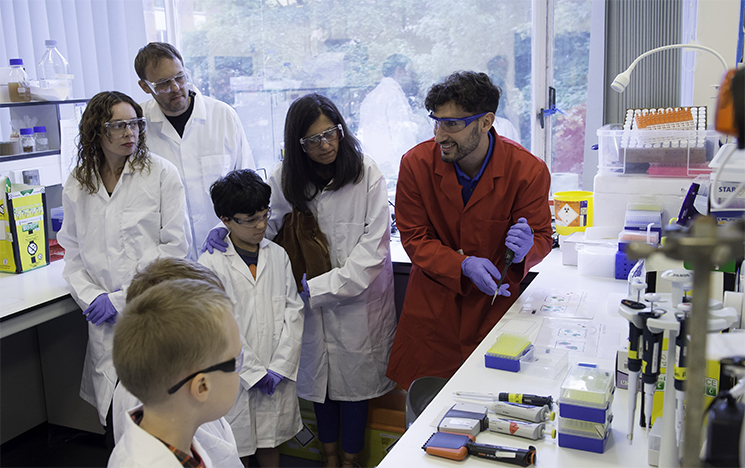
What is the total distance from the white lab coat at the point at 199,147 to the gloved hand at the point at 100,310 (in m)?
0.44

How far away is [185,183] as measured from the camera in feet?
8.14

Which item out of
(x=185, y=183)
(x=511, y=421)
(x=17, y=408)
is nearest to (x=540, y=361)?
(x=511, y=421)

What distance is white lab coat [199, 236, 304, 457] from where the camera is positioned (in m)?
1.98

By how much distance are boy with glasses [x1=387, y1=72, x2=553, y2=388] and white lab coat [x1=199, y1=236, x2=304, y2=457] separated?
385 millimetres

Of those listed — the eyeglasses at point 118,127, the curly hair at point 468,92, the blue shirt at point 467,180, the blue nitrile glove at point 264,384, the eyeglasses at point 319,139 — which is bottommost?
the blue nitrile glove at point 264,384

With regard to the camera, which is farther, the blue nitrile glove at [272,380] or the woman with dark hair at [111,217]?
the woman with dark hair at [111,217]

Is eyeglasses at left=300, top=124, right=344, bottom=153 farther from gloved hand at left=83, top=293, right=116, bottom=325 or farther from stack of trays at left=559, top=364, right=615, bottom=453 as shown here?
stack of trays at left=559, top=364, right=615, bottom=453

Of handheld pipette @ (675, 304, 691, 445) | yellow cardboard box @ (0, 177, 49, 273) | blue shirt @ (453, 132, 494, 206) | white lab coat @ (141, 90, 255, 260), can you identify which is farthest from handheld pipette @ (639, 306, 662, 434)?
yellow cardboard box @ (0, 177, 49, 273)

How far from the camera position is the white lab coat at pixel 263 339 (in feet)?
6.49

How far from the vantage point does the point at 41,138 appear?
277 cm

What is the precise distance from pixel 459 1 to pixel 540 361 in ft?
6.96

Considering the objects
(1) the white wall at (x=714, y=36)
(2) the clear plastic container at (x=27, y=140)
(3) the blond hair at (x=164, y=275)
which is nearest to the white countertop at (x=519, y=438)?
(3) the blond hair at (x=164, y=275)

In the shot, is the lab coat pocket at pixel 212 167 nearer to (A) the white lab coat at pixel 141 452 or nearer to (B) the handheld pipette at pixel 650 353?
(A) the white lab coat at pixel 141 452

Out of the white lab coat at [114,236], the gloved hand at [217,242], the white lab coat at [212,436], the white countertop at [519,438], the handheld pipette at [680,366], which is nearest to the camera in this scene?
the handheld pipette at [680,366]
